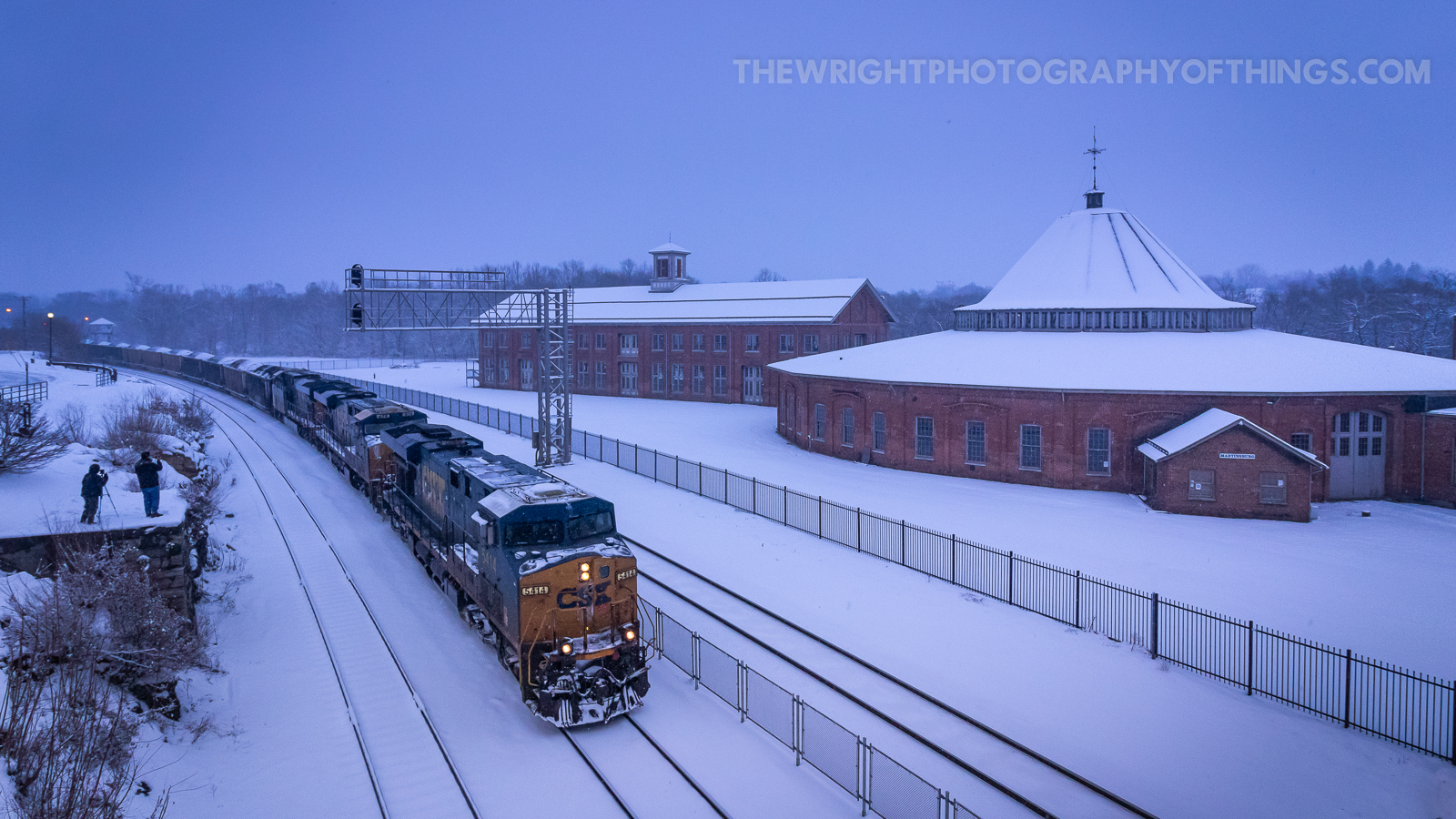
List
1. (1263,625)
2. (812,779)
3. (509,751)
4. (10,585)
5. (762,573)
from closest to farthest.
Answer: (812,779), (509,751), (10,585), (1263,625), (762,573)

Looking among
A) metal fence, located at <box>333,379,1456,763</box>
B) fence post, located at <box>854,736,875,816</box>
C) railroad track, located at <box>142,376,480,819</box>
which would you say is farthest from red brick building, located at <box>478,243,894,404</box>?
fence post, located at <box>854,736,875,816</box>

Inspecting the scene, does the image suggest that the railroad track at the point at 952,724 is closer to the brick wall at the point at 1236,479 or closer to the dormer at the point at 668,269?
the brick wall at the point at 1236,479

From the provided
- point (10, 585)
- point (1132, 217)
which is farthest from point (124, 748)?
point (1132, 217)

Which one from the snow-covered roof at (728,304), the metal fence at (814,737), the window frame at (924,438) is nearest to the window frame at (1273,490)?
the window frame at (924,438)

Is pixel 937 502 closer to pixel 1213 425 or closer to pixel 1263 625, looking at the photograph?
pixel 1213 425


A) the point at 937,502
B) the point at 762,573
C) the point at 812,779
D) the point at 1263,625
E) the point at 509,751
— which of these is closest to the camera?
the point at 812,779

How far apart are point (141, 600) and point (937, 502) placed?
80.9 feet

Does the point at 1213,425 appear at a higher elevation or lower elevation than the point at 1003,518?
higher

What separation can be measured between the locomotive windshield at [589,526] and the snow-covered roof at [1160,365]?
23152 mm

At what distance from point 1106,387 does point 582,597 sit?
83.1 ft

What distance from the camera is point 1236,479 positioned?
29797 millimetres

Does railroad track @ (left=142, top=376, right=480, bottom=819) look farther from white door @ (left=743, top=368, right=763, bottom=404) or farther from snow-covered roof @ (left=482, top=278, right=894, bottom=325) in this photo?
white door @ (left=743, top=368, right=763, bottom=404)

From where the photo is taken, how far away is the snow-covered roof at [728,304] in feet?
226

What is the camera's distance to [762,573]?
23859 millimetres
